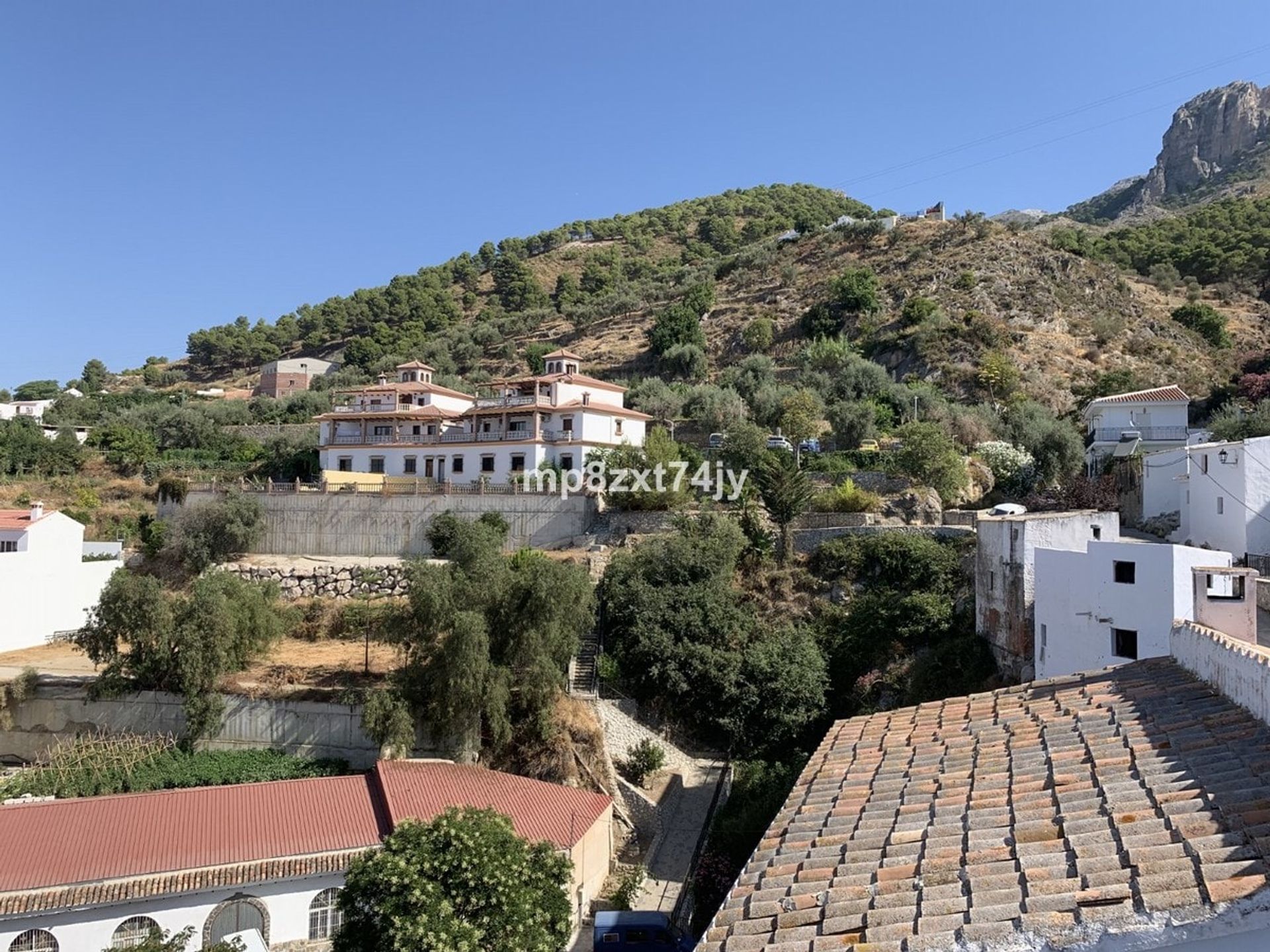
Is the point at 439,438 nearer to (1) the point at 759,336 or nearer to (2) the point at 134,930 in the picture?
(2) the point at 134,930

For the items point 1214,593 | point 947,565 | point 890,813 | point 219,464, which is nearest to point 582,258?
point 219,464

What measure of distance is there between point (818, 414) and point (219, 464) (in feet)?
96.8

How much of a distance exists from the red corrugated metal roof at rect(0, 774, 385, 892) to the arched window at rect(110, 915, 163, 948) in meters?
0.84

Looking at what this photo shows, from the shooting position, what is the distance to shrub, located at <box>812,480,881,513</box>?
97.0ft

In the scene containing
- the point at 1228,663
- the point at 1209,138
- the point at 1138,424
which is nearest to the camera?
the point at 1228,663

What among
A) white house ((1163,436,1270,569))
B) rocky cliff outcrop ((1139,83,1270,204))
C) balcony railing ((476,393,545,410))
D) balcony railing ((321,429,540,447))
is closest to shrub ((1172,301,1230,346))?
white house ((1163,436,1270,569))

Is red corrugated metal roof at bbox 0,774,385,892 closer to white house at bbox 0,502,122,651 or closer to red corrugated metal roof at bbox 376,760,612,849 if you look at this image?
red corrugated metal roof at bbox 376,760,612,849

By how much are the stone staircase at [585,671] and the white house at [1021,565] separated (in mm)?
10585

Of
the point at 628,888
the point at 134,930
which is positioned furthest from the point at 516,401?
the point at 134,930

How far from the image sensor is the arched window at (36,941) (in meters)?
15.6

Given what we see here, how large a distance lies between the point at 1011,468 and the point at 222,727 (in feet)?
92.3

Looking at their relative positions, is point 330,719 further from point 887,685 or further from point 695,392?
point 695,392

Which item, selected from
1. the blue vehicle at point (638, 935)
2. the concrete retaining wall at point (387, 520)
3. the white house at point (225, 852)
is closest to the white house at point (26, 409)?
the concrete retaining wall at point (387, 520)

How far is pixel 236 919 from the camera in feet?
54.1
